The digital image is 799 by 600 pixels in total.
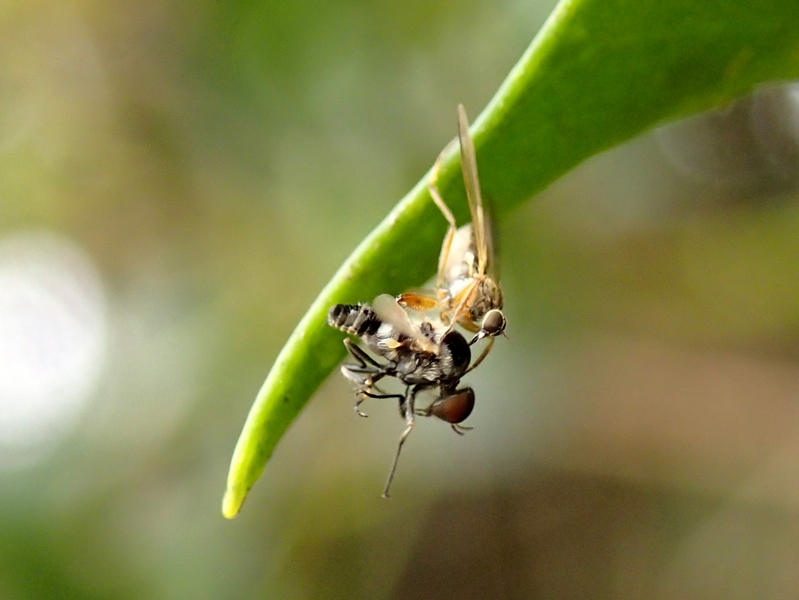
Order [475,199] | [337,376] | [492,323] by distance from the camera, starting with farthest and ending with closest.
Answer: [337,376]
[492,323]
[475,199]

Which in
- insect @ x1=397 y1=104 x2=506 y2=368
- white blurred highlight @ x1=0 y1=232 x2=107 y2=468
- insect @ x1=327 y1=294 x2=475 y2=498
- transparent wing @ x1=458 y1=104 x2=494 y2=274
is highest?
white blurred highlight @ x1=0 y1=232 x2=107 y2=468

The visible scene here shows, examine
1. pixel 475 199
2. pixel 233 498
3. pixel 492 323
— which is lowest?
pixel 233 498

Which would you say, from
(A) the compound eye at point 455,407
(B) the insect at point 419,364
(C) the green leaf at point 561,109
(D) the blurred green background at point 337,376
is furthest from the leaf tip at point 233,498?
(D) the blurred green background at point 337,376

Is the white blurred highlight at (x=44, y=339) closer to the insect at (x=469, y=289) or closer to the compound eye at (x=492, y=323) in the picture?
the insect at (x=469, y=289)

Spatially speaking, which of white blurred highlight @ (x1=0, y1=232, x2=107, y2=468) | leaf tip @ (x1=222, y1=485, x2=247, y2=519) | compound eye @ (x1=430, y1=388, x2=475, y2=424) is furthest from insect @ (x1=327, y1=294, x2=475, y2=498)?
white blurred highlight @ (x1=0, y1=232, x2=107, y2=468)

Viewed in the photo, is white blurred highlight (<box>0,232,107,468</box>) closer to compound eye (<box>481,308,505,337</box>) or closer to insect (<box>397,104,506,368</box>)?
insect (<box>397,104,506,368</box>)

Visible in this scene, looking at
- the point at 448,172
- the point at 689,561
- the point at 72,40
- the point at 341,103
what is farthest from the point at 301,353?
the point at 72,40

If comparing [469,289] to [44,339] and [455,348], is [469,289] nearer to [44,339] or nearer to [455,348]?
[455,348]

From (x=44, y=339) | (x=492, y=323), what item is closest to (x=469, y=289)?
(x=492, y=323)
